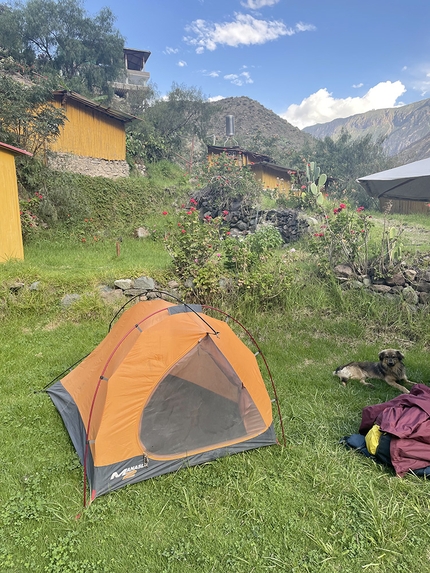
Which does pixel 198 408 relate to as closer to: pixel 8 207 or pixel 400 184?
pixel 400 184

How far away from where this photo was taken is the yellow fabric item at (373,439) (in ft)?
9.43

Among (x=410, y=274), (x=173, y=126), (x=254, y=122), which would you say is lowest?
(x=410, y=274)

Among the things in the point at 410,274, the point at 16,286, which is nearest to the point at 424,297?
the point at 410,274

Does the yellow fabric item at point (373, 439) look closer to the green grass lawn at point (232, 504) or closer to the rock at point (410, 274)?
the green grass lawn at point (232, 504)

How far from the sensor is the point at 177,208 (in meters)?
14.5

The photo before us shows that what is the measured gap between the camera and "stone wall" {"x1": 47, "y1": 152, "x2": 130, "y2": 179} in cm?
1387

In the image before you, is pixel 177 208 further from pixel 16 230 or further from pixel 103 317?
pixel 103 317

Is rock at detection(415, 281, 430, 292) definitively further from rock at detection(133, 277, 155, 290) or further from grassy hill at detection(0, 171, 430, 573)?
rock at detection(133, 277, 155, 290)

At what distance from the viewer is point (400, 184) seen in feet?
13.9

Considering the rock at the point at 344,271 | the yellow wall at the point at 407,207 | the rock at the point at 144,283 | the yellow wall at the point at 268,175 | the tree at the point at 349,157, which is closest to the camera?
the rock at the point at 144,283

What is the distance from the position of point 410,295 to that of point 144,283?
461 cm

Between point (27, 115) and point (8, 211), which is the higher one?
point (27, 115)

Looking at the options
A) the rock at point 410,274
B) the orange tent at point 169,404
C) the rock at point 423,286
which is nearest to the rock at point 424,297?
the rock at point 423,286

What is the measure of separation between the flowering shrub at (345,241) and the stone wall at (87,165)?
10217mm
